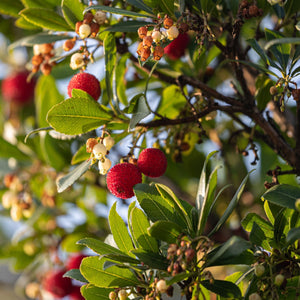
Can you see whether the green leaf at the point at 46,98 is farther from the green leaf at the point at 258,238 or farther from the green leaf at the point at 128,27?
the green leaf at the point at 258,238

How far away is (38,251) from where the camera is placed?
2.03m

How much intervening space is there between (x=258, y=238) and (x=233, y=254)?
0.46 ft

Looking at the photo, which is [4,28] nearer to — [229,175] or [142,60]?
[229,175]

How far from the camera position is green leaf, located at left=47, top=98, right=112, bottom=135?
1.05 m

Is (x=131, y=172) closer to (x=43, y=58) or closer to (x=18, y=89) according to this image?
(x=43, y=58)

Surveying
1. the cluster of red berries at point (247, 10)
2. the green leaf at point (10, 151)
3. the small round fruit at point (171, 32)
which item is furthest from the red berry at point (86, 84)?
the green leaf at point (10, 151)

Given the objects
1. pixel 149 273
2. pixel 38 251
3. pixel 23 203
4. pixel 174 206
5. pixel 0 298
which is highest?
pixel 174 206

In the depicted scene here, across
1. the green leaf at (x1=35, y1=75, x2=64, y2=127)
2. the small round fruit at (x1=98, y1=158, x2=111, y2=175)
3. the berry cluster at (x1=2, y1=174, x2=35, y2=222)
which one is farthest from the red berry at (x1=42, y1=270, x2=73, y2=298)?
the small round fruit at (x1=98, y1=158, x2=111, y2=175)

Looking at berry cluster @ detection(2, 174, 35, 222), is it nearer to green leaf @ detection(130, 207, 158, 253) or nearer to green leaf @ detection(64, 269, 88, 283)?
green leaf @ detection(64, 269, 88, 283)

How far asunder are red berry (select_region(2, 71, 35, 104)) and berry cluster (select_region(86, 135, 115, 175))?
4.95ft

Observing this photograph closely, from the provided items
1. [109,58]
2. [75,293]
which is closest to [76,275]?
[109,58]

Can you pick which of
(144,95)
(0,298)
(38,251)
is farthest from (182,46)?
(0,298)

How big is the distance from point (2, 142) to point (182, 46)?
0.84 metres

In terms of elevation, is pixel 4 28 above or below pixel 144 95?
above
